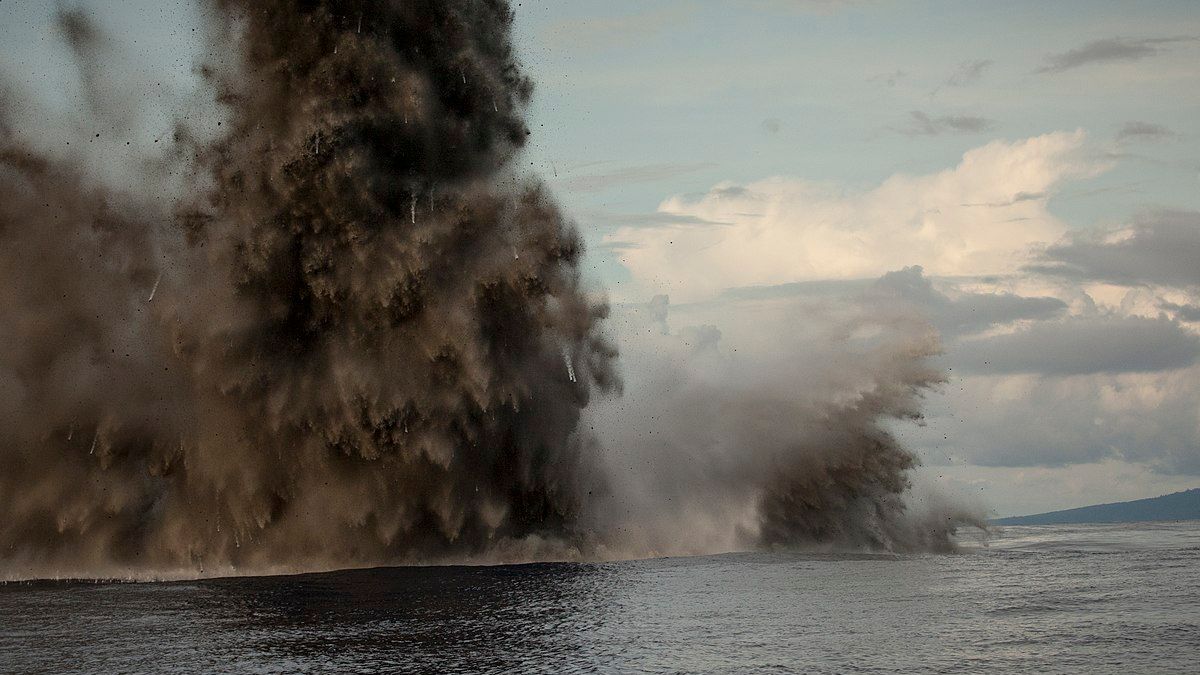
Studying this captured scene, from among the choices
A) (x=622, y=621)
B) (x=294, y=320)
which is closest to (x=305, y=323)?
(x=294, y=320)

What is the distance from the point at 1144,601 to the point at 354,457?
90.4ft

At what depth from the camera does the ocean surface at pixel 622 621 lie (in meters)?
23.3

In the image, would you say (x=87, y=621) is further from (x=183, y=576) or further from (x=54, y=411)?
(x=54, y=411)

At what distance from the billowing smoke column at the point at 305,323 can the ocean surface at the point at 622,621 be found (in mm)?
3598

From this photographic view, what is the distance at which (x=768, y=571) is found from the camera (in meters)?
43.6

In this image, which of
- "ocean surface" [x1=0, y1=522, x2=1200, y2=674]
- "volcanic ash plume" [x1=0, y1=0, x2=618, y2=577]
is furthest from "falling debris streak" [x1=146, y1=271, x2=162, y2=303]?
"ocean surface" [x1=0, y1=522, x2=1200, y2=674]

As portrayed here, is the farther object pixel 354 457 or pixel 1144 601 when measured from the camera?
pixel 354 457

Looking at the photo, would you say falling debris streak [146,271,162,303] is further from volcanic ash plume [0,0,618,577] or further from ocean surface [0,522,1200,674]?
ocean surface [0,522,1200,674]

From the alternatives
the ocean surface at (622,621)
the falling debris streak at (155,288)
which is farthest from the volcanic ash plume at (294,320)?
the ocean surface at (622,621)

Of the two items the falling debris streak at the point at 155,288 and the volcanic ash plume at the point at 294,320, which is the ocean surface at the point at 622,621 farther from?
the falling debris streak at the point at 155,288

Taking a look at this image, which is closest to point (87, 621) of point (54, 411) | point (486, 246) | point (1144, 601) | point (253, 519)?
point (253, 519)

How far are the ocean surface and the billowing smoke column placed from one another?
3598 millimetres

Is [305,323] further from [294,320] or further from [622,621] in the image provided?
[622,621]

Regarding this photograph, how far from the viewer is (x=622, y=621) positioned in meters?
29.3
